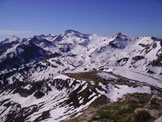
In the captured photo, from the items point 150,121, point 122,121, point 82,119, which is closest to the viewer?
point 150,121

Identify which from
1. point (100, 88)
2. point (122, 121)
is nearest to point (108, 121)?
point (122, 121)

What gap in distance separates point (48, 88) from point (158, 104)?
166959 millimetres

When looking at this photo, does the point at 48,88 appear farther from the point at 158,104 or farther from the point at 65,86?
the point at 158,104

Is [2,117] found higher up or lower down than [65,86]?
lower down

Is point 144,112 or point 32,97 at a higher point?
point 144,112

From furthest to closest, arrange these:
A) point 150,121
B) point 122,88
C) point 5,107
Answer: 1. point 5,107
2. point 122,88
3. point 150,121

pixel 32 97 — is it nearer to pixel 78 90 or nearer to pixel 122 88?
pixel 78 90

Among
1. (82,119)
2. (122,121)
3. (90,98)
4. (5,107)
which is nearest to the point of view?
(122,121)

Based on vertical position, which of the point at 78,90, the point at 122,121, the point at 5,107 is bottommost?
the point at 5,107

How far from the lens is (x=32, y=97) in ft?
620

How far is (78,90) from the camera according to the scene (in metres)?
136

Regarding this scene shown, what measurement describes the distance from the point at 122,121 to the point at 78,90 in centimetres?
11299

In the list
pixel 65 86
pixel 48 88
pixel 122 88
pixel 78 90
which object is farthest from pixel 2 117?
pixel 122 88

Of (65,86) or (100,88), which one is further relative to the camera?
(65,86)
